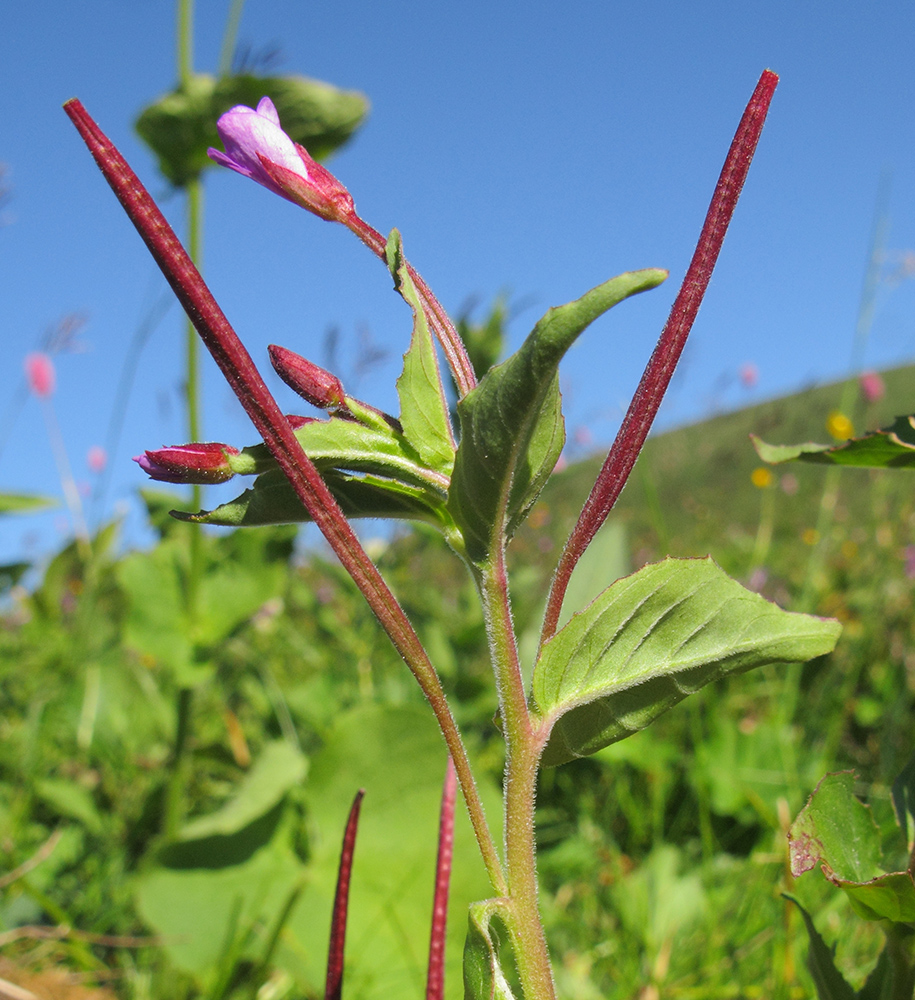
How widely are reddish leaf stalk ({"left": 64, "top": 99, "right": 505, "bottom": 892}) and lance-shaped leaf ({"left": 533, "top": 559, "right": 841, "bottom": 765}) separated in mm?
59

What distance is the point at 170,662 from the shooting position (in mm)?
1412

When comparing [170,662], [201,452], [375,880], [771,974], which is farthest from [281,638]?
[201,452]

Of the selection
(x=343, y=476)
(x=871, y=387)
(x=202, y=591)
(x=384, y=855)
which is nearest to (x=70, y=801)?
(x=202, y=591)

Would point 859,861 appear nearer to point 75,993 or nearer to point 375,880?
point 375,880

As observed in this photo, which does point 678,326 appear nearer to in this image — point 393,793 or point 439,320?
point 439,320

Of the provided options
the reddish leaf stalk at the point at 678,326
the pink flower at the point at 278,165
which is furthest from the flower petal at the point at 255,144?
the reddish leaf stalk at the point at 678,326

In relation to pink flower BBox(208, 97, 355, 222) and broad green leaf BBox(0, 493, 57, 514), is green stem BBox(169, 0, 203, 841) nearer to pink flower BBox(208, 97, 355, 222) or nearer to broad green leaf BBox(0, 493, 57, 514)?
broad green leaf BBox(0, 493, 57, 514)

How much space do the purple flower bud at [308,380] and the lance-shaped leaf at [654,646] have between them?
0.17m

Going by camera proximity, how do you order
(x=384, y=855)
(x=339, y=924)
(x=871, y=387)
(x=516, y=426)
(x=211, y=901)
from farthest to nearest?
(x=871, y=387), (x=211, y=901), (x=384, y=855), (x=339, y=924), (x=516, y=426)

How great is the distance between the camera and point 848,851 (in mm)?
461

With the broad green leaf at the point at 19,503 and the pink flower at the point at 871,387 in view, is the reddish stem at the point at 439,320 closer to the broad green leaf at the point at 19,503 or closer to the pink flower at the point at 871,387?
the broad green leaf at the point at 19,503

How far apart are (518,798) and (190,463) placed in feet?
0.72

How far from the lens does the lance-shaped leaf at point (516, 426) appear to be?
33cm

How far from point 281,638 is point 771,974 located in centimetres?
189
